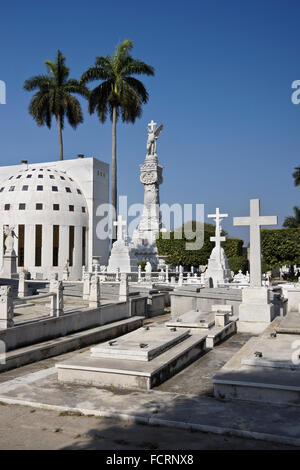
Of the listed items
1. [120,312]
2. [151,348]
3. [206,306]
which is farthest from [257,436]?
[206,306]

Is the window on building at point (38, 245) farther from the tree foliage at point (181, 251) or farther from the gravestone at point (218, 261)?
the gravestone at point (218, 261)

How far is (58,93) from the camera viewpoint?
143 ft

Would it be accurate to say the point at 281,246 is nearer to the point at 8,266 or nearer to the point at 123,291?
the point at 8,266

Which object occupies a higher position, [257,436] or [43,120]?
[43,120]

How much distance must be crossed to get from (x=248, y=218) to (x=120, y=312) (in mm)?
5850

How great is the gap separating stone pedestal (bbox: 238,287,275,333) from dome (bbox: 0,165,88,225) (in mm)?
29727

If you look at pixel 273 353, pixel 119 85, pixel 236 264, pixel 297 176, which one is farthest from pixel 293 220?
pixel 273 353

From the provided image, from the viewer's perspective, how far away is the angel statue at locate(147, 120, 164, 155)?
41875mm

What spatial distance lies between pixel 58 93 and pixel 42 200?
11794mm

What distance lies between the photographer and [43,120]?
148 ft

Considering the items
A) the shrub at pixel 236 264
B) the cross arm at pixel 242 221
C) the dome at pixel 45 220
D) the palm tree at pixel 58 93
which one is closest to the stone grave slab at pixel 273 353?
the cross arm at pixel 242 221

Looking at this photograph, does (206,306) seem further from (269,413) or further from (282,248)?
(282,248)

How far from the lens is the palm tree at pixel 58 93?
144 feet
